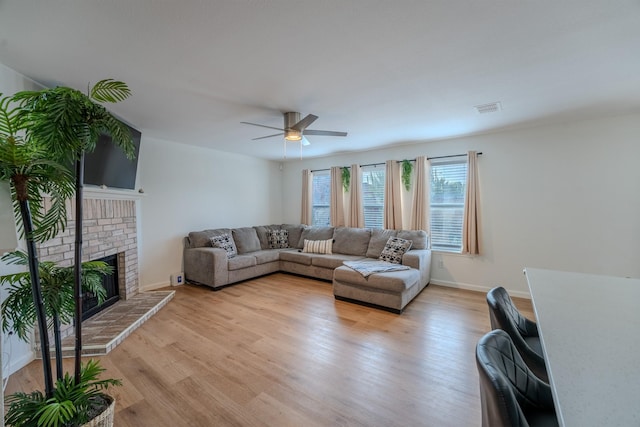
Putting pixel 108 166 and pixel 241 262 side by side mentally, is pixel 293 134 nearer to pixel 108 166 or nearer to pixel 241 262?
pixel 108 166

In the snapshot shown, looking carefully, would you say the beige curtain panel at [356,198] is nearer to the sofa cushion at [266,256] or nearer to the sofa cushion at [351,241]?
the sofa cushion at [351,241]

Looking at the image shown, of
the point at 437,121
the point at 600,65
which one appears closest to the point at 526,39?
the point at 600,65

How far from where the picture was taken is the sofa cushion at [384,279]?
3264 mm

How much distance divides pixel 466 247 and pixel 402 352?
2449 millimetres

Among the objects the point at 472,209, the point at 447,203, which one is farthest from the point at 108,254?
the point at 472,209

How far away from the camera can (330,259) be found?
458 cm

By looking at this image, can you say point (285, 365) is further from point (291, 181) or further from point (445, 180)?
point (291, 181)

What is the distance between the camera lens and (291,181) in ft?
21.4

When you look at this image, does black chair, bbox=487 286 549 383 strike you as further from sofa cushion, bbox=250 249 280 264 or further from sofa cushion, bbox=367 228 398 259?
sofa cushion, bbox=250 249 280 264

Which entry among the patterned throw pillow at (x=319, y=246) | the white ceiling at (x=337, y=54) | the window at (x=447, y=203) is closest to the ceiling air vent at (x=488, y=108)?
the white ceiling at (x=337, y=54)

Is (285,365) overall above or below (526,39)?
below

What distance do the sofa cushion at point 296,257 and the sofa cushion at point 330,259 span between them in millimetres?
125

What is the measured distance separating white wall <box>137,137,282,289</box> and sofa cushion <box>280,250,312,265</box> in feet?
4.38

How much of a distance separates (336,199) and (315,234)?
89cm
